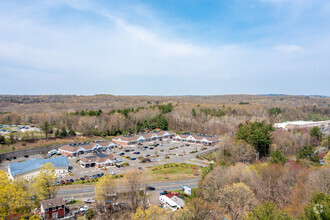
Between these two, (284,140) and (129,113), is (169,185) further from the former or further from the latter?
(129,113)

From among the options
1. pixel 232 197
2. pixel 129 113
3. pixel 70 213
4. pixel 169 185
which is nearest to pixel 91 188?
pixel 70 213

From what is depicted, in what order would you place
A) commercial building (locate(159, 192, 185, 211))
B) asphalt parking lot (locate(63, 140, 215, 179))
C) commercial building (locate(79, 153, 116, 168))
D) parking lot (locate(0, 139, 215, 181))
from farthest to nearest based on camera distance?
commercial building (locate(79, 153, 116, 168)), asphalt parking lot (locate(63, 140, 215, 179)), parking lot (locate(0, 139, 215, 181)), commercial building (locate(159, 192, 185, 211))

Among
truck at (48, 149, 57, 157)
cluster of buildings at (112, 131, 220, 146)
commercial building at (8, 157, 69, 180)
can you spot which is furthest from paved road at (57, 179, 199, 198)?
cluster of buildings at (112, 131, 220, 146)

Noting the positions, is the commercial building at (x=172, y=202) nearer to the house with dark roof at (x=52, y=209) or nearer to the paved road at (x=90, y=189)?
the paved road at (x=90, y=189)

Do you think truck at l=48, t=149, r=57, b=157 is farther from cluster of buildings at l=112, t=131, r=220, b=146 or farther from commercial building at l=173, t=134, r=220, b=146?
commercial building at l=173, t=134, r=220, b=146

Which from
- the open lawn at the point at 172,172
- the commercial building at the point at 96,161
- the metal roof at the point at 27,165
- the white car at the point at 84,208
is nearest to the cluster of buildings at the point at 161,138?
the commercial building at the point at 96,161

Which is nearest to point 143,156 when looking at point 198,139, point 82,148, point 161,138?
point 82,148
